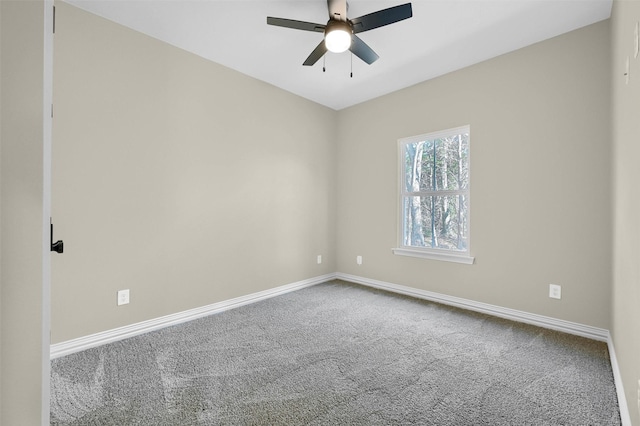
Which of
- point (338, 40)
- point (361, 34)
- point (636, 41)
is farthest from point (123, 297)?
point (636, 41)

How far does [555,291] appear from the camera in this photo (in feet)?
8.66

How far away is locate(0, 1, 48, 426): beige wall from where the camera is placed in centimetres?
83

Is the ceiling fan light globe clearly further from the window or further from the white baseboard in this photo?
the white baseboard

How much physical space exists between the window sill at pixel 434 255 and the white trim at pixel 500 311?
418 mm

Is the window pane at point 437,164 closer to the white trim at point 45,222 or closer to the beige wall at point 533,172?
the beige wall at point 533,172

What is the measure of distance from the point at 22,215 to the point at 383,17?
2223 mm

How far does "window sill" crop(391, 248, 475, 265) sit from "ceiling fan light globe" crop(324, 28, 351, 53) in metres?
2.41

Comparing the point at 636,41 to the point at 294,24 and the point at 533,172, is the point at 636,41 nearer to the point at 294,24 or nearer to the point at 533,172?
the point at 533,172

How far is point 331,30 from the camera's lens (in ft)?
6.94

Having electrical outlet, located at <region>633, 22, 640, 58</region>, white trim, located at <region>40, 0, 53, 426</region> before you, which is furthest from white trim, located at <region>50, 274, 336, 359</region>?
electrical outlet, located at <region>633, 22, 640, 58</region>

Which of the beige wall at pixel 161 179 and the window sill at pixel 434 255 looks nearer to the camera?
the beige wall at pixel 161 179

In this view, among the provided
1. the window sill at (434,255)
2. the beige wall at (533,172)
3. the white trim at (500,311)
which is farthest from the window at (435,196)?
the white trim at (500,311)

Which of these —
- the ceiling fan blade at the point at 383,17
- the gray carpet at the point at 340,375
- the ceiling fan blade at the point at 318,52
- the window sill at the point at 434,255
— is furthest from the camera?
the window sill at the point at 434,255

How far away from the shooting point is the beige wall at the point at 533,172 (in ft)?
8.01
